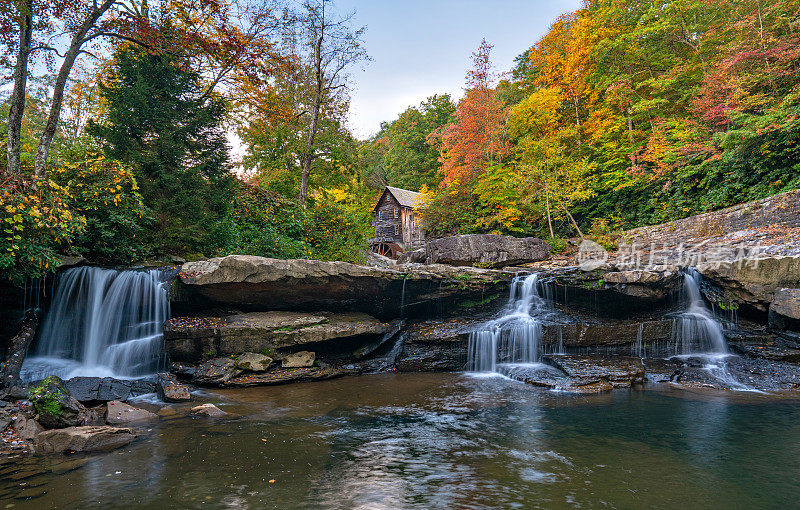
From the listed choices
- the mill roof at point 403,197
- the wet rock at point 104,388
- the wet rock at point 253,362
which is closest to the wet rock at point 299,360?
the wet rock at point 253,362

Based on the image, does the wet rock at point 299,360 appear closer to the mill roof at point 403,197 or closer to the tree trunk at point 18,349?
the tree trunk at point 18,349

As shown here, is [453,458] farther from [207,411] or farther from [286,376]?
[286,376]

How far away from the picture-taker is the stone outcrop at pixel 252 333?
26.8 ft

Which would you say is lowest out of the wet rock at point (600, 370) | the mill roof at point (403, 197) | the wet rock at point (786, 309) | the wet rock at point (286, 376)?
the wet rock at point (286, 376)

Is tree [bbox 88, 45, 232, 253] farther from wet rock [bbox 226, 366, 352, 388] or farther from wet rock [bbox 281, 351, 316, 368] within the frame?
wet rock [bbox 226, 366, 352, 388]

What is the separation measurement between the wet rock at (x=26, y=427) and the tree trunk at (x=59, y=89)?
5.19 m

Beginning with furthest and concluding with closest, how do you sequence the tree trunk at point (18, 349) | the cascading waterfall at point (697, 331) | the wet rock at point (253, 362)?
the cascading waterfall at point (697, 331)
the wet rock at point (253, 362)
the tree trunk at point (18, 349)

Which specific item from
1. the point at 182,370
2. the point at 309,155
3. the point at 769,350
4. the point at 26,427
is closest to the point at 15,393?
the point at 26,427

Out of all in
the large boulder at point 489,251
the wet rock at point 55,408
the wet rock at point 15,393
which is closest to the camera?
the wet rock at point 55,408

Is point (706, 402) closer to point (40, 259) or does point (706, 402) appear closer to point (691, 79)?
point (40, 259)

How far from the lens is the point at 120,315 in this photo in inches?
326

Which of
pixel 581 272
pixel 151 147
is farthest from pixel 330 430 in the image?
pixel 151 147

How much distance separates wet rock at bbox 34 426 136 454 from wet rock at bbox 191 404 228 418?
4.44ft

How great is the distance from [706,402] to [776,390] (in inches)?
79.0
